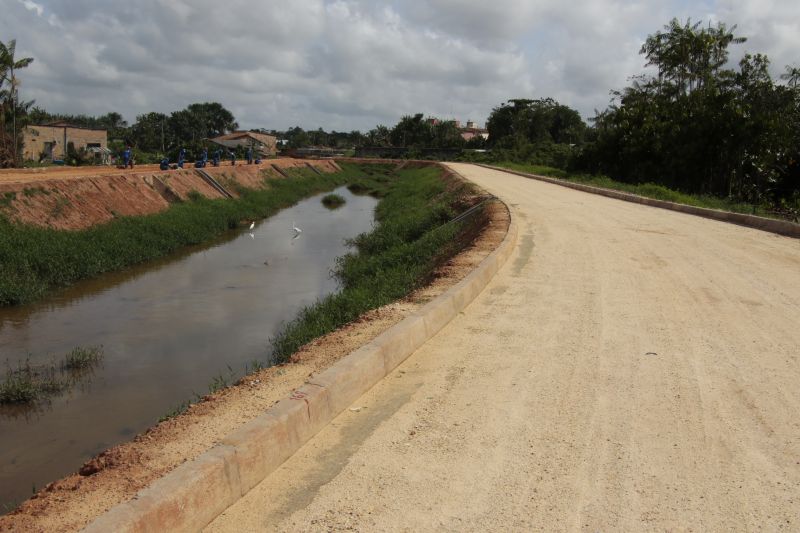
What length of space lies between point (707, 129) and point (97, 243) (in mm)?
23049

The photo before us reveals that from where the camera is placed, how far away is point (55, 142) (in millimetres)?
46531

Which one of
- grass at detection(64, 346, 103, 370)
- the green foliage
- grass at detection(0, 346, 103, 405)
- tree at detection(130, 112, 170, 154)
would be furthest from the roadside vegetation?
the green foliage

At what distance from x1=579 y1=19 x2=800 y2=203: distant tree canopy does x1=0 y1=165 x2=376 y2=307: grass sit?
18.9 metres

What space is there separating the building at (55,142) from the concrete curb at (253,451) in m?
41.7

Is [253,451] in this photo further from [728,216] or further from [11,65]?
[11,65]

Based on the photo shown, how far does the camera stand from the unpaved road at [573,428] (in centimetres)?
324

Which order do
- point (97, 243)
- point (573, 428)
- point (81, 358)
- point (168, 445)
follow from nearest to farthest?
1. point (168, 445)
2. point (573, 428)
3. point (81, 358)
4. point (97, 243)

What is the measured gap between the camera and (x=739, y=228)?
14.2 meters

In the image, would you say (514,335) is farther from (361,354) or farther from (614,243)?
(614,243)

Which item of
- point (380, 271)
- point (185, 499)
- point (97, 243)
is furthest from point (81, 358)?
point (97, 243)

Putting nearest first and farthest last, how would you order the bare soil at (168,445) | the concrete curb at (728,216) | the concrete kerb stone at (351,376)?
the bare soil at (168,445) < the concrete kerb stone at (351,376) < the concrete curb at (728,216)

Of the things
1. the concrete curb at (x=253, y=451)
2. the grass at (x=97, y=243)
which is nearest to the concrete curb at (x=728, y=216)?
the concrete curb at (x=253, y=451)

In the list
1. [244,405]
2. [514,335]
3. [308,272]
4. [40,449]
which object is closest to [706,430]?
[514,335]

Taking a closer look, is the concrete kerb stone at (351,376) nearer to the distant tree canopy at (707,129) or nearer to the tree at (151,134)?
the distant tree canopy at (707,129)
